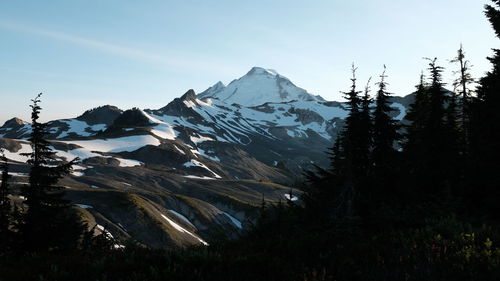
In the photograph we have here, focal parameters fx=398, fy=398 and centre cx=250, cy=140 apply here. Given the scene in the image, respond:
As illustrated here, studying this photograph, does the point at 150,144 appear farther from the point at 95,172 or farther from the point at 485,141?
the point at 485,141

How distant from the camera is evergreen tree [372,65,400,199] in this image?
2548 cm

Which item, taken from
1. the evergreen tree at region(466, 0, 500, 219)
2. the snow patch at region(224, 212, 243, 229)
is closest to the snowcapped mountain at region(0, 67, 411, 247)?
the snow patch at region(224, 212, 243, 229)

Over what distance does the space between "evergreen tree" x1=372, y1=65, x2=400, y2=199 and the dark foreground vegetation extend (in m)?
0.07

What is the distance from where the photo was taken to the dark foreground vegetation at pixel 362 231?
5891 millimetres

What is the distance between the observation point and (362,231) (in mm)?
10070

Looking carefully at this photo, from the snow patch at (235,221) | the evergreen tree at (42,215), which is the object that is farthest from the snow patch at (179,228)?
the evergreen tree at (42,215)

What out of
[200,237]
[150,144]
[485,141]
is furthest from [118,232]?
[150,144]

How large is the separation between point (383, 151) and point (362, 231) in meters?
19.4

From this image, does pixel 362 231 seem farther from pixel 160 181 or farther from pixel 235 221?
pixel 160 181

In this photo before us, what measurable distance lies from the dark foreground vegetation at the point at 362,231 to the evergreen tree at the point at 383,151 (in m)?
0.07

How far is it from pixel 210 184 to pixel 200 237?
43.5 meters

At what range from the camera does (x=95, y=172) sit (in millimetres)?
102750

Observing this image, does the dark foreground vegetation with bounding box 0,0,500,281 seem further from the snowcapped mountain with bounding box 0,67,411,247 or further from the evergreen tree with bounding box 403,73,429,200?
the snowcapped mountain with bounding box 0,67,411,247

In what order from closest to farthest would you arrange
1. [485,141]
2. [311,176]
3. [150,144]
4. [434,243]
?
1. [434,243]
2. [485,141]
3. [311,176]
4. [150,144]
